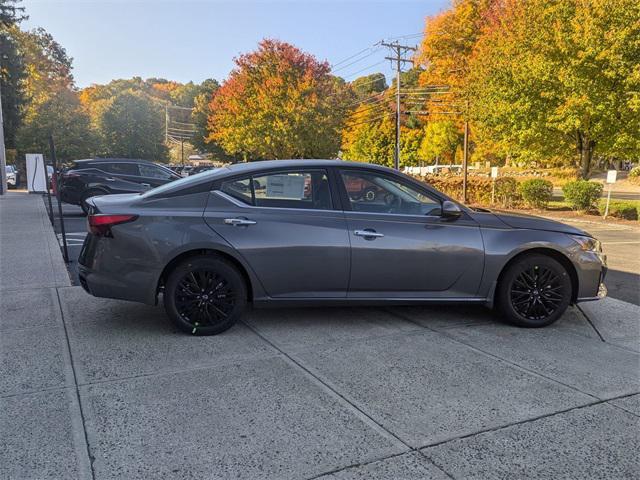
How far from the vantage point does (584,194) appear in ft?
61.7

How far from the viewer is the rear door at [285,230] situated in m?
4.40

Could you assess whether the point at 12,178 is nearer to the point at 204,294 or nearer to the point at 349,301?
the point at 204,294

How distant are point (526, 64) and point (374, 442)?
18865 mm

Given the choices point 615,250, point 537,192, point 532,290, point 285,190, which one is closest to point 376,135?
point 537,192

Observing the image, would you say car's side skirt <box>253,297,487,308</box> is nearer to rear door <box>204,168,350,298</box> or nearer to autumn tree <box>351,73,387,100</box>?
rear door <box>204,168,350,298</box>

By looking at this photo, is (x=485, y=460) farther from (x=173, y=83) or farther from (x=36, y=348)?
(x=173, y=83)

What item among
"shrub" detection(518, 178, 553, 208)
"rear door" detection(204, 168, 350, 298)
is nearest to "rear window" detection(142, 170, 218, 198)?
"rear door" detection(204, 168, 350, 298)

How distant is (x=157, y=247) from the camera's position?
4.26 m

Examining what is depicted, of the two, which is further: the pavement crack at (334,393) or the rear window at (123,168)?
the rear window at (123,168)

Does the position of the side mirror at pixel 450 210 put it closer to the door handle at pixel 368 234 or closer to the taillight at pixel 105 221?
the door handle at pixel 368 234

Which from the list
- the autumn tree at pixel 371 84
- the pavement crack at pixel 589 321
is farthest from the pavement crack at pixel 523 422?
the autumn tree at pixel 371 84

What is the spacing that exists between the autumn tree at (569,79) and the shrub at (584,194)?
154 cm

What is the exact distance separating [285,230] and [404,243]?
105 centimetres

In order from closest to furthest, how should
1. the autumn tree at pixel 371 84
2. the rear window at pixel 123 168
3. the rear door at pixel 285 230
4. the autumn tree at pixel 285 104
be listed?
the rear door at pixel 285 230 → the rear window at pixel 123 168 → the autumn tree at pixel 285 104 → the autumn tree at pixel 371 84
